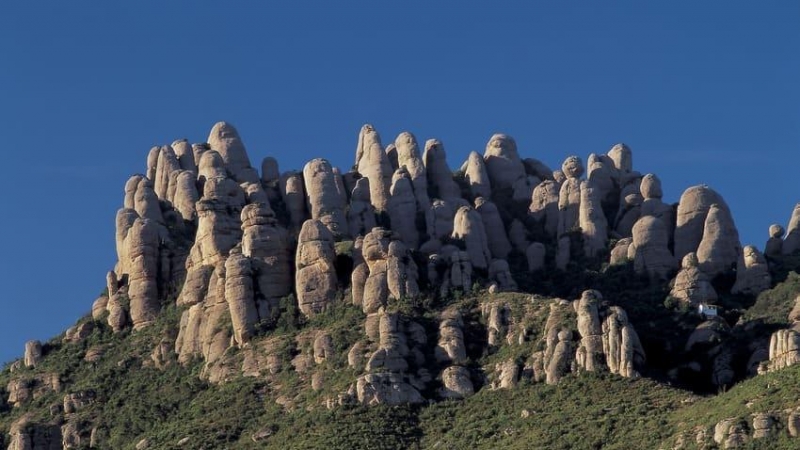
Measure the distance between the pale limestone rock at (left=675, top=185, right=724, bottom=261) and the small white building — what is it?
8.98 metres

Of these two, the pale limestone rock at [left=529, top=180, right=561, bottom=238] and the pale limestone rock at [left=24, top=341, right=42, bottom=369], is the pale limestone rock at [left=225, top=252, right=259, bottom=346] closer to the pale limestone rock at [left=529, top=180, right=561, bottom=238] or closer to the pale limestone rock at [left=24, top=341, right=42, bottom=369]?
the pale limestone rock at [left=24, top=341, right=42, bottom=369]

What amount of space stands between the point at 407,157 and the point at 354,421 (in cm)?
4223

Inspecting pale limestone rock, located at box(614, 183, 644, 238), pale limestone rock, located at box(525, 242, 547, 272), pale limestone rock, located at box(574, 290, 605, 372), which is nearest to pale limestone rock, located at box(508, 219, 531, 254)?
pale limestone rock, located at box(525, 242, 547, 272)

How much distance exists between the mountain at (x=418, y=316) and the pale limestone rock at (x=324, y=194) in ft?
0.59

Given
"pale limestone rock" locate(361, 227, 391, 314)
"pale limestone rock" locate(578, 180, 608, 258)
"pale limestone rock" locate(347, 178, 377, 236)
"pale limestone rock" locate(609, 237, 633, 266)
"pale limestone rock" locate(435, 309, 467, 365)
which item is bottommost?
"pale limestone rock" locate(435, 309, 467, 365)

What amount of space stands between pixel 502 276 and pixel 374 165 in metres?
22.3

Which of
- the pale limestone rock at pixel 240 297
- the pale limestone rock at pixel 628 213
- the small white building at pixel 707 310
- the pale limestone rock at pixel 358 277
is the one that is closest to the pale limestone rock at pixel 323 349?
the pale limestone rock at pixel 358 277

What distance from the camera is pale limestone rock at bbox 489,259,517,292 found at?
165 metres

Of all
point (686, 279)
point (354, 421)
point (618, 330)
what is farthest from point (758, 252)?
point (354, 421)

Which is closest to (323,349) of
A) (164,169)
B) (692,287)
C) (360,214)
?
(360,214)

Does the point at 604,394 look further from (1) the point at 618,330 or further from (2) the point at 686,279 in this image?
(2) the point at 686,279

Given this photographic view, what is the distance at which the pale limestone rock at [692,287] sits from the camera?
165250 millimetres

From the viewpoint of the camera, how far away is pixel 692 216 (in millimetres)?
174750

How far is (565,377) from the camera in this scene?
149000 millimetres
